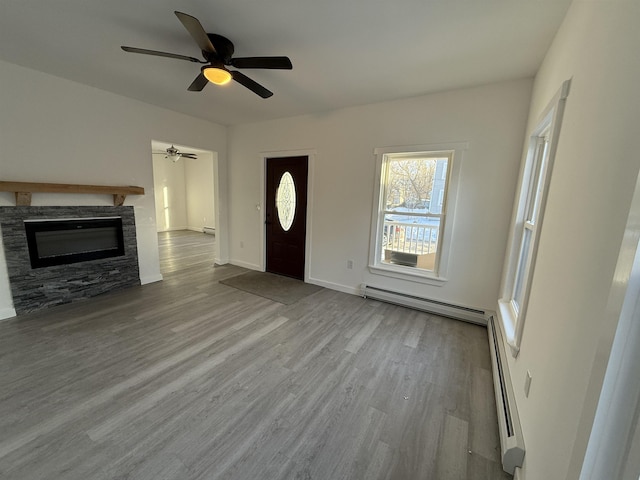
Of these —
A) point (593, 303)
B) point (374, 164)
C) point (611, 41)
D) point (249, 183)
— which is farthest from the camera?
point (249, 183)

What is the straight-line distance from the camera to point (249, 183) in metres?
4.79

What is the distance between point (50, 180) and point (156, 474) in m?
3.50

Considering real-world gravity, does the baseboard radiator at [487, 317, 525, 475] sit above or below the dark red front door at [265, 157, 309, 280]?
below

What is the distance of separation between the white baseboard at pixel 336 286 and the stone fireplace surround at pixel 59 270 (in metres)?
2.70

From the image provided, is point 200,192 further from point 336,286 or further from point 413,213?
point 413,213

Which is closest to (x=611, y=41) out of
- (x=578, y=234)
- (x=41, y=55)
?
(x=578, y=234)

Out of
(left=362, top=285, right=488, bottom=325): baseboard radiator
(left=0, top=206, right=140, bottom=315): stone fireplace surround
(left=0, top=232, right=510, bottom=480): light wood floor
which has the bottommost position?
(left=0, top=232, right=510, bottom=480): light wood floor

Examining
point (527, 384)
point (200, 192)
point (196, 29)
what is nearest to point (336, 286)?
point (527, 384)

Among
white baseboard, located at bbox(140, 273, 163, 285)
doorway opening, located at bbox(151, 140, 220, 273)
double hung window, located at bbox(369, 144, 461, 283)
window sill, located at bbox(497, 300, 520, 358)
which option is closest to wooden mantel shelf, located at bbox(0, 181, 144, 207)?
white baseboard, located at bbox(140, 273, 163, 285)

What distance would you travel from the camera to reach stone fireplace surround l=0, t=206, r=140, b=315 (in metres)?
2.83

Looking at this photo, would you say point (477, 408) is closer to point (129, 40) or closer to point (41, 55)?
point (129, 40)

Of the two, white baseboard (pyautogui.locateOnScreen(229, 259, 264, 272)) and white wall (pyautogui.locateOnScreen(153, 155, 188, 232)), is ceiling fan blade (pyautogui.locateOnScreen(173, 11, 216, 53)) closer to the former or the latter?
white baseboard (pyautogui.locateOnScreen(229, 259, 264, 272))

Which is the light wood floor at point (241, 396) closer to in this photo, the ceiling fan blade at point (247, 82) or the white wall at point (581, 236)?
the white wall at point (581, 236)

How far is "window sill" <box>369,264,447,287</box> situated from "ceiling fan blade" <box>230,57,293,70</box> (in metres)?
2.61
